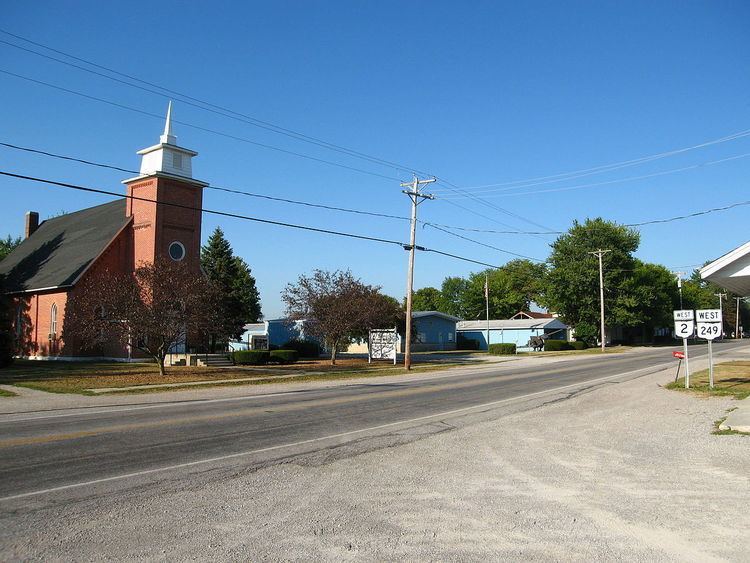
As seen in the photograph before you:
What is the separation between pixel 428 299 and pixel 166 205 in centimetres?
9135

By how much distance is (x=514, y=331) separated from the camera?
7138cm

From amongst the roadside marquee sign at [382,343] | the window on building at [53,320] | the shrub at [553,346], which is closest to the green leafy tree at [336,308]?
the roadside marquee sign at [382,343]

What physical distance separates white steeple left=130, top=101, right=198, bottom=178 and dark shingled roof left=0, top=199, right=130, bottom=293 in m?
4.22

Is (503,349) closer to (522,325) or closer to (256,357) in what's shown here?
(522,325)

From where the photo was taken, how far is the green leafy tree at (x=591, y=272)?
223ft

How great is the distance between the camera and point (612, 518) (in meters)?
5.80

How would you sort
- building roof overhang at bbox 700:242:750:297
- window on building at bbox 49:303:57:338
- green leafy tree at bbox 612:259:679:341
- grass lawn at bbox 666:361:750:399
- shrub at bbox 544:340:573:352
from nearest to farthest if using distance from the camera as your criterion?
building roof overhang at bbox 700:242:750:297
grass lawn at bbox 666:361:750:399
window on building at bbox 49:303:57:338
shrub at bbox 544:340:573:352
green leafy tree at bbox 612:259:679:341

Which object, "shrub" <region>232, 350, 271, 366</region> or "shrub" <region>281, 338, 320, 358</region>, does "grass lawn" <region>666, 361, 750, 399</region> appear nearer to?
"shrub" <region>232, 350, 271, 366</region>

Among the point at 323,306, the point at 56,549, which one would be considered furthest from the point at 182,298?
the point at 56,549

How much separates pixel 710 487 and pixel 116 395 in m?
17.0

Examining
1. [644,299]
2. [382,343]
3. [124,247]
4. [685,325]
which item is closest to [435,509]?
[685,325]

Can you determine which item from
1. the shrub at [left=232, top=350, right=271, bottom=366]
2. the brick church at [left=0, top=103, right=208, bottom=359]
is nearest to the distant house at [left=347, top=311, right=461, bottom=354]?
the shrub at [left=232, top=350, right=271, bottom=366]

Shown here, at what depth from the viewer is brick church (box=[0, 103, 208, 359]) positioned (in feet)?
120

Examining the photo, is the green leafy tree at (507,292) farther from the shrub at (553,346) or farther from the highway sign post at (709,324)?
the highway sign post at (709,324)
